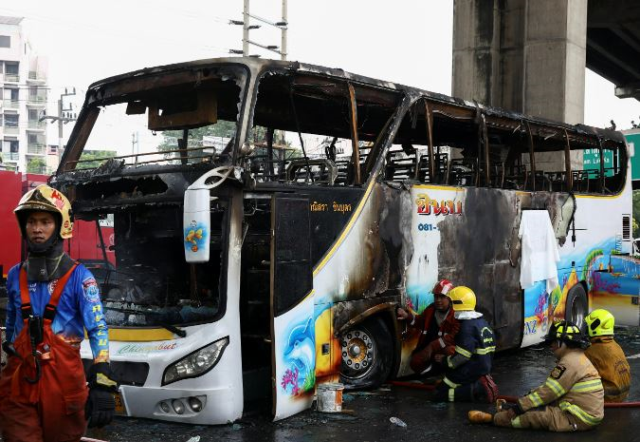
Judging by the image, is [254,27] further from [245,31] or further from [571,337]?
[571,337]

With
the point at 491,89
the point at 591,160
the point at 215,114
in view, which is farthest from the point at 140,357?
the point at 491,89

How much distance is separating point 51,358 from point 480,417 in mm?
4756

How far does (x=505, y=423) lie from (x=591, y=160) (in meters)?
10.8

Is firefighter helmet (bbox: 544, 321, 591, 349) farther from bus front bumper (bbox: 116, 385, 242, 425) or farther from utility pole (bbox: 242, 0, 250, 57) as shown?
utility pole (bbox: 242, 0, 250, 57)

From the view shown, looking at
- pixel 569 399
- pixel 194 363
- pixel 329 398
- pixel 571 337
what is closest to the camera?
pixel 194 363

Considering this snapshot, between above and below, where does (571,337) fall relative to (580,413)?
above

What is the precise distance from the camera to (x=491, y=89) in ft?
80.5

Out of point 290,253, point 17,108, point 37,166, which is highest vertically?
point 17,108

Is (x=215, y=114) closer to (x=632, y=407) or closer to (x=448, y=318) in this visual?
(x=448, y=318)

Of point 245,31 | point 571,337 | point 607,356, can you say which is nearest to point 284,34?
point 245,31

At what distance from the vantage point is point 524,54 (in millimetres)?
23719

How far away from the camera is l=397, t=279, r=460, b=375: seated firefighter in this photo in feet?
31.4

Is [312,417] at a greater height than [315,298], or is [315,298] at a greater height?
[315,298]

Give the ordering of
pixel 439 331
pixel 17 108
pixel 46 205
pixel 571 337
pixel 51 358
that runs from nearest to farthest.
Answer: pixel 51 358 < pixel 46 205 < pixel 571 337 < pixel 439 331 < pixel 17 108
